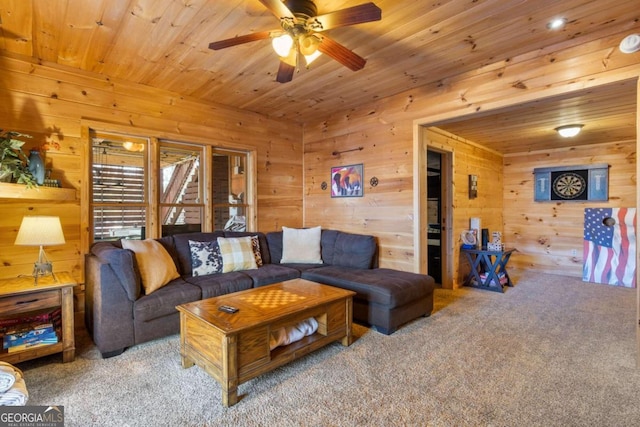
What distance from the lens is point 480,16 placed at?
2.22 metres

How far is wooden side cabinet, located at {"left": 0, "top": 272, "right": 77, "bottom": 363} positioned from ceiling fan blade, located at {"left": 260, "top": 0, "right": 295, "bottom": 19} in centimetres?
234

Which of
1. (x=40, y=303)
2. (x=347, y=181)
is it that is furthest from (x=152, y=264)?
(x=347, y=181)

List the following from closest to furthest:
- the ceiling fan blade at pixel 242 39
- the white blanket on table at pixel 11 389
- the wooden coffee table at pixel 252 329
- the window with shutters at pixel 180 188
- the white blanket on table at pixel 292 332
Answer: the white blanket on table at pixel 11 389, the wooden coffee table at pixel 252 329, the ceiling fan blade at pixel 242 39, the white blanket on table at pixel 292 332, the window with shutters at pixel 180 188

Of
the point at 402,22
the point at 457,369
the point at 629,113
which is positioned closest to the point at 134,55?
the point at 402,22

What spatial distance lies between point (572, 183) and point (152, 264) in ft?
20.9

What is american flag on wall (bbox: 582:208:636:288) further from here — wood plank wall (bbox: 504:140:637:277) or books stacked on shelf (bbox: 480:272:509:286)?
books stacked on shelf (bbox: 480:272:509:286)

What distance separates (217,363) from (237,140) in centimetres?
300

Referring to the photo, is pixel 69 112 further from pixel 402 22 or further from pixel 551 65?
pixel 551 65

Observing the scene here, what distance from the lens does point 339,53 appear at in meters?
2.24

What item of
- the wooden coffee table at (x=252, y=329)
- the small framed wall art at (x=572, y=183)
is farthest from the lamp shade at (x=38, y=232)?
the small framed wall art at (x=572, y=183)

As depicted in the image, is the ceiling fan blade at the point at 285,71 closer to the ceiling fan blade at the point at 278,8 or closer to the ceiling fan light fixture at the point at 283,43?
the ceiling fan light fixture at the point at 283,43

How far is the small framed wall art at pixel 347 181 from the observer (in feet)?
13.7

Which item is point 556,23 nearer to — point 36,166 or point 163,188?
point 163,188

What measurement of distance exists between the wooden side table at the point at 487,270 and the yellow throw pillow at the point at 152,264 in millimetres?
3910
